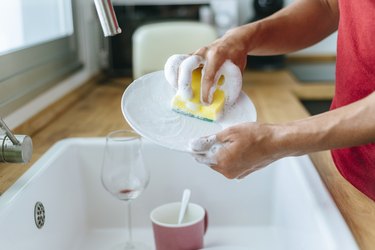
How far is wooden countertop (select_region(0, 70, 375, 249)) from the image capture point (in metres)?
0.72

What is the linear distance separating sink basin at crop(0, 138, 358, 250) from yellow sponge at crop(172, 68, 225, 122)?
19cm

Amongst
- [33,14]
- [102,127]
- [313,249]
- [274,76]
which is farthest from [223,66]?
[274,76]

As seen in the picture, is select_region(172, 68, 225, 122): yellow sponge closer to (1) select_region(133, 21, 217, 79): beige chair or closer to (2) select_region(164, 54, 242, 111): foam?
(2) select_region(164, 54, 242, 111): foam

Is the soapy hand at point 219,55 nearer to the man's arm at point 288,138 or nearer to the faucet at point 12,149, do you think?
the man's arm at point 288,138

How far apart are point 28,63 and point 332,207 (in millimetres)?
835

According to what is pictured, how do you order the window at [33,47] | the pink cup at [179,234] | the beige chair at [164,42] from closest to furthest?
the pink cup at [179,234]
the window at [33,47]
the beige chair at [164,42]

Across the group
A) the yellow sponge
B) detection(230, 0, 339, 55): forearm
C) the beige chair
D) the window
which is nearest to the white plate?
the yellow sponge

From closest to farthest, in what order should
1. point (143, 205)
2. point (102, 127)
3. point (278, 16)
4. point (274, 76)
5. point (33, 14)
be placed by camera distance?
point (278, 16)
point (143, 205)
point (102, 127)
point (33, 14)
point (274, 76)

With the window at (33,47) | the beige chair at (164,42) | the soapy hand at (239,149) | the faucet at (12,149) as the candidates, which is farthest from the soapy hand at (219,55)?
the beige chair at (164,42)

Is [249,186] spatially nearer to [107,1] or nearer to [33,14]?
[107,1]

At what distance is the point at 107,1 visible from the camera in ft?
2.16

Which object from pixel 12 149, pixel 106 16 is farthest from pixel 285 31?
pixel 12 149

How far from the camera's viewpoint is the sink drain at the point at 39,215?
0.81 m

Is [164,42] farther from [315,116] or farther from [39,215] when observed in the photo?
[315,116]
